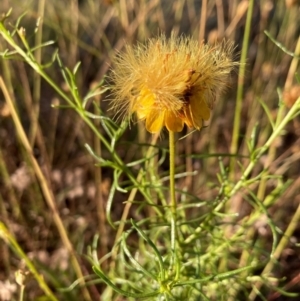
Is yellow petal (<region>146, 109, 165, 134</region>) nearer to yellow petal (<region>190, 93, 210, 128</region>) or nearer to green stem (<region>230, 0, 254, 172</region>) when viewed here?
yellow petal (<region>190, 93, 210, 128</region>)

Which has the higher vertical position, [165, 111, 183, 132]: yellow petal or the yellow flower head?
the yellow flower head

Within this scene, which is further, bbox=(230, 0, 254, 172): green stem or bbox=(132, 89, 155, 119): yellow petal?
bbox=(230, 0, 254, 172): green stem

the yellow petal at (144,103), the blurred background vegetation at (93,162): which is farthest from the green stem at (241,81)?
the yellow petal at (144,103)

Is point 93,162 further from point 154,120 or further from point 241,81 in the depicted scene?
point 154,120

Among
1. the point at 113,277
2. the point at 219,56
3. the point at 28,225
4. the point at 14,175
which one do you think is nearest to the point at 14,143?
the point at 14,175

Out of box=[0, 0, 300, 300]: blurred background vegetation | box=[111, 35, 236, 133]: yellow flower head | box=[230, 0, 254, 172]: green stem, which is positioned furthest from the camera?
box=[0, 0, 300, 300]: blurred background vegetation

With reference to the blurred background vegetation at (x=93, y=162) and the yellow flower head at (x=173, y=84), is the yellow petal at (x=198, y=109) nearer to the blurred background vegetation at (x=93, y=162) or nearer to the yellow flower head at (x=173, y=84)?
the yellow flower head at (x=173, y=84)

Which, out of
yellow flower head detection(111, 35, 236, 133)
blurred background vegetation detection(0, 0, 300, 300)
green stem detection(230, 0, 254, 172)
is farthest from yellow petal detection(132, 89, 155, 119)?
blurred background vegetation detection(0, 0, 300, 300)

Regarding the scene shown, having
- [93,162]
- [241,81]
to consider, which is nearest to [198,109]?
[241,81]
